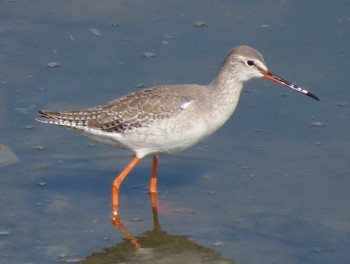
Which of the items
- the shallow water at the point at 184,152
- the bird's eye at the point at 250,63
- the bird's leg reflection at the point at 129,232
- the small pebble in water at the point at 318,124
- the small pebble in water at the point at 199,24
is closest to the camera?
the shallow water at the point at 184,152

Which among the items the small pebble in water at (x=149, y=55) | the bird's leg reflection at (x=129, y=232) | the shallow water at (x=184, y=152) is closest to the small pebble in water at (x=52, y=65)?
the shallow water at (x=184, y=152)

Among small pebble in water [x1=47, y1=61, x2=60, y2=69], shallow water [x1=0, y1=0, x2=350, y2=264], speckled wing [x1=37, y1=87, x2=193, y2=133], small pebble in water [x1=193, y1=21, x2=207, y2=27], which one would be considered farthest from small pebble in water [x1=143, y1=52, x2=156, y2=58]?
speckled wing [x1=37, y1=87, x2=193, y2=133]

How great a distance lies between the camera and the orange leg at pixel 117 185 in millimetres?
11016

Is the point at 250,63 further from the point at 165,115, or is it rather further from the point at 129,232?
the point at 129,232

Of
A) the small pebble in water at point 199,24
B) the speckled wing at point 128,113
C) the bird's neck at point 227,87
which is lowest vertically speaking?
the speckled wing at point 128,113

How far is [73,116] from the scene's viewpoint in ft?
36.9

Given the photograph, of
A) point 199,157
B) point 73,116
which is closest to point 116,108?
point 73,116

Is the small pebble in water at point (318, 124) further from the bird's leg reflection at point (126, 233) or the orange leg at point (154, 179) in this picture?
the bird's leg reflection at point (126, 233)

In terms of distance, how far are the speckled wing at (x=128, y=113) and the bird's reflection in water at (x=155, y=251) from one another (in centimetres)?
103

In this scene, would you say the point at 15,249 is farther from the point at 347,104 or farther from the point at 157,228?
the point at 347,104

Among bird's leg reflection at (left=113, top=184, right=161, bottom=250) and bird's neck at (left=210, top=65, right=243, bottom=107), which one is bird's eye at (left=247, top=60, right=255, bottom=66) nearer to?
bird's neck at (left=210, top=65, right=243, bottom=107)

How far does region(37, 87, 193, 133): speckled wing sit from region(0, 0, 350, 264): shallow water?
29.0 inches

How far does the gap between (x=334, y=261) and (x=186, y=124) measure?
6.68 ft

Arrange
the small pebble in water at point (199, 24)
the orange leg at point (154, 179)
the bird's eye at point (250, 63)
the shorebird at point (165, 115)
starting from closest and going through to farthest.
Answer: the shorebird at point (165, 115), the bird's eye at point (250, 63), the orange leg at point (154, 179), the small pebble in water at point (199, 24)
